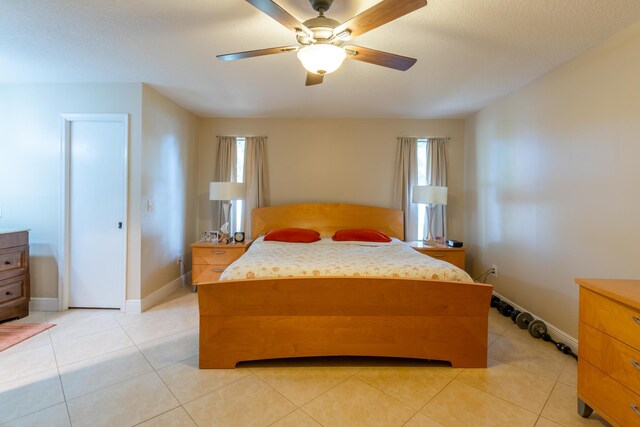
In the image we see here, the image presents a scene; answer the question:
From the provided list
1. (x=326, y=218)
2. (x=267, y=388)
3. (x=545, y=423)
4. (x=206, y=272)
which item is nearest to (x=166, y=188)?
(x=206, y=272)

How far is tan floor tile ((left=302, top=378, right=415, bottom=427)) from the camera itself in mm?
1517

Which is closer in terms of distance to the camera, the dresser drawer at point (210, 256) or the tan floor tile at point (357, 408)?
the tan floor tile at point (357, 408)

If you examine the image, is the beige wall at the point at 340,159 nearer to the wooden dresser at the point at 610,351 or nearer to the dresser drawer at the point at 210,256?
the dresser drawer at the point at 210,256

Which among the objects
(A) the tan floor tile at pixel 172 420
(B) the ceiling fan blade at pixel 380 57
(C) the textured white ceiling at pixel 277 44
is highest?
(C) the textured white ceiling at pixel 277 44

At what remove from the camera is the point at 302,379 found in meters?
1.87

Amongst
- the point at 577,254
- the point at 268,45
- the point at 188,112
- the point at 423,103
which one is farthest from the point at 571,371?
the point at 188,112

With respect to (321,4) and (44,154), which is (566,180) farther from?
(44,154)

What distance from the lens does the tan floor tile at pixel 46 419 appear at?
1.47m

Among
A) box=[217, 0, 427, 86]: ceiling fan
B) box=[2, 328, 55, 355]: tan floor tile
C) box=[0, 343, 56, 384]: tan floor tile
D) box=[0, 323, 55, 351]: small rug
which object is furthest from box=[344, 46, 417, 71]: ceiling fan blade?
box=[0, 323, 55, 351]: small rug

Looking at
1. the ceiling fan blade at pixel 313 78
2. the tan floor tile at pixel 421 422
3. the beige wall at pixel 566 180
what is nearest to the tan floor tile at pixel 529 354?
the beige wall at pixel 566 180

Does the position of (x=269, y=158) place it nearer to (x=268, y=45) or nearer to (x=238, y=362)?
(x=268, y=45)

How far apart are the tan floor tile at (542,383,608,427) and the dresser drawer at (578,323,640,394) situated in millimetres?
353

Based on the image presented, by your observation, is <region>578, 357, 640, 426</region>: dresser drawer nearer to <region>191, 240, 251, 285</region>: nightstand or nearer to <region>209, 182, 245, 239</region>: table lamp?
<region>191, 240, 251, 285</region>: nightstand

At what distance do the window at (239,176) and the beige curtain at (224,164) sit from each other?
0.06 meters
